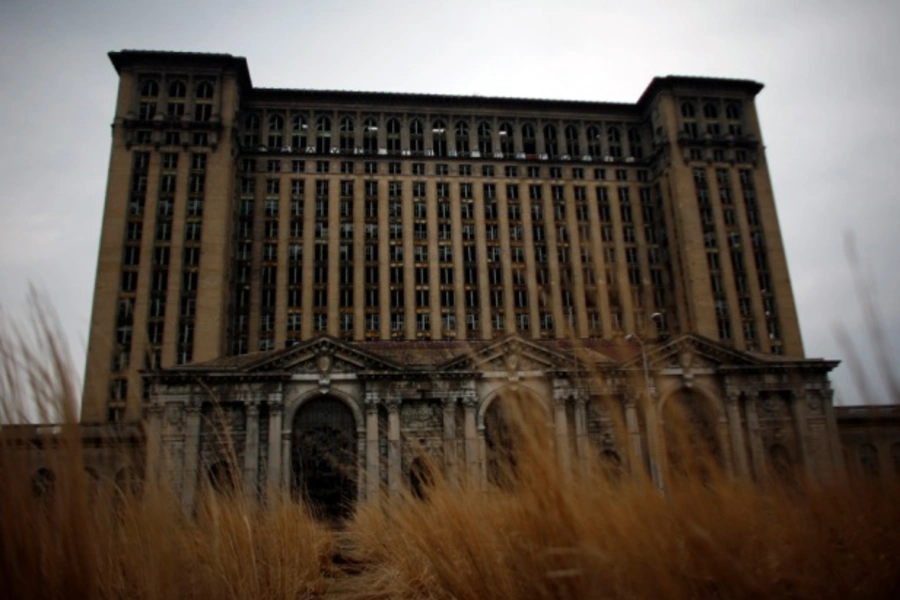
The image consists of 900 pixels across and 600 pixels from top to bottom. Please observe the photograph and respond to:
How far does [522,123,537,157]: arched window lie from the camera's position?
75.4 m

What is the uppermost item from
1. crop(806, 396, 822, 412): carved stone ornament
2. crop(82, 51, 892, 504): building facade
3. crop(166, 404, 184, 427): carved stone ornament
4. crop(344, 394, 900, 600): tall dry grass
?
crop(82, 51, 892, 504): building facade

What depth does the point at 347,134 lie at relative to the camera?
7244cm

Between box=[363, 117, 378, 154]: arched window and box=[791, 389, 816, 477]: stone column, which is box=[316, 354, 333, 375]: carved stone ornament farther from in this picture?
box=[363, 117, 378, 154]: arched window

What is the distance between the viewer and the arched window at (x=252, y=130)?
231 ft

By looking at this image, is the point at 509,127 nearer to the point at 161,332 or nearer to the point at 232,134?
the point at 232,134

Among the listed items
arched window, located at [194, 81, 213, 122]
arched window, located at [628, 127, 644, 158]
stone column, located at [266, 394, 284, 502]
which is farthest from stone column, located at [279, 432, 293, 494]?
arched window, located at [628, 127, 644, 158]

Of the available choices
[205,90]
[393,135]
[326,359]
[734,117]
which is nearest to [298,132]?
[205,90]

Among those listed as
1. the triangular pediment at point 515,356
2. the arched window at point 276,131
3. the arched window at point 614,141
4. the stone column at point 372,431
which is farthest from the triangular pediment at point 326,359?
the arched window at point 614,141

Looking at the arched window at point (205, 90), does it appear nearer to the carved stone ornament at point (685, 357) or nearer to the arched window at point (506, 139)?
the arched window at point (506, 139)

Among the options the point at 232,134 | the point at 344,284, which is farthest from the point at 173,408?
the point at 232,134

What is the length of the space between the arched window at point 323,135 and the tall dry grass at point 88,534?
68.3 meters

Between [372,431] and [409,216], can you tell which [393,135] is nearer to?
[409,216]

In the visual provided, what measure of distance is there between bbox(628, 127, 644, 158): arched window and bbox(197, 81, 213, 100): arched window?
51.8 meters

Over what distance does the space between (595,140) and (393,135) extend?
26466 mm
